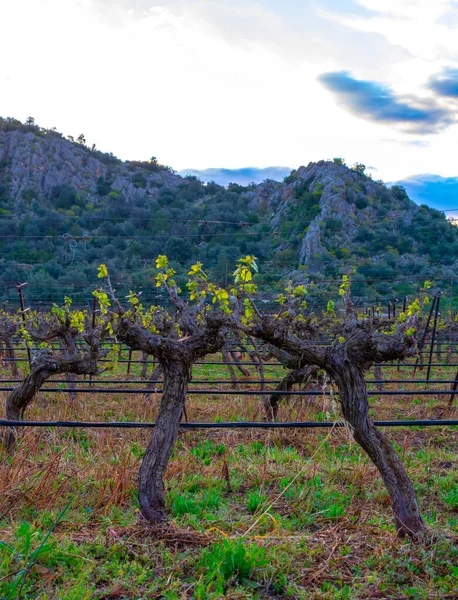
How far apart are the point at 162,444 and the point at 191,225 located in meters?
44.0

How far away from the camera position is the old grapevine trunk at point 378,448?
345cm

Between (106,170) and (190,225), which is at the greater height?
(106,170)

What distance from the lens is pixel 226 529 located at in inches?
146

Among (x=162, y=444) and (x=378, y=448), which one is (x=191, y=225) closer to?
(x=162, y=444)

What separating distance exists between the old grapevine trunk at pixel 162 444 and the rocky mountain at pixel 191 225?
17.9 metres

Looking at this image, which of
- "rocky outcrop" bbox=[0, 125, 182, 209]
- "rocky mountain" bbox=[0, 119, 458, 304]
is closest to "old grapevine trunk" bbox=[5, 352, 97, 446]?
"rocky mountain" bbox=[0, 119, 458, 304]

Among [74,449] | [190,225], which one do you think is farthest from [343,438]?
[190,225]

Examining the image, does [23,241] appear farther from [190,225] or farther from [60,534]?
[60,534]

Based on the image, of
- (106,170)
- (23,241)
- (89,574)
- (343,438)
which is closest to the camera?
(89,574)

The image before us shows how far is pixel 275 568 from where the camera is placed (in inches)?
123

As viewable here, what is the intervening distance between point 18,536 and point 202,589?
1278 millimetres

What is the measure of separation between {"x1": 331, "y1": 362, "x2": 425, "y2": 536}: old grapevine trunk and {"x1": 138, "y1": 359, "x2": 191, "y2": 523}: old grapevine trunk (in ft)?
3.71

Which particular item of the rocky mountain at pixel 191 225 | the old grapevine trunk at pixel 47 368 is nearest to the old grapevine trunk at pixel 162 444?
the old grapevine trunk at pixel 47 368

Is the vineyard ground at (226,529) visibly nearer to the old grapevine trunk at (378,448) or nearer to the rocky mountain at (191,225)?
the old grapevine trunk at (378,448)
